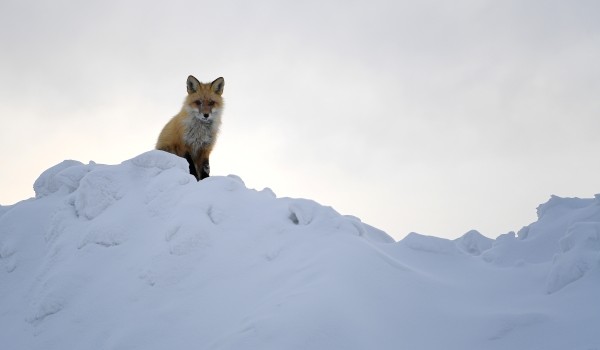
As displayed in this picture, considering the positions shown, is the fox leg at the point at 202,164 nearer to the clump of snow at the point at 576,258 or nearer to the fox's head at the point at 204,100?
the fox's head at the point at 204,100

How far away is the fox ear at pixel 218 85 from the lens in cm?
1017

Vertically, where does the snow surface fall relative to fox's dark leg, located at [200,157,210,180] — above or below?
below

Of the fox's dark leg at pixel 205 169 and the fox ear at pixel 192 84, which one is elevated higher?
the fox ear at pixel 192 84

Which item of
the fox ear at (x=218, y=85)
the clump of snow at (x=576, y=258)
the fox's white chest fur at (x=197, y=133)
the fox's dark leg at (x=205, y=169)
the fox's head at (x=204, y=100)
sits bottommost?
the clump of snow at (x=576, y=258)

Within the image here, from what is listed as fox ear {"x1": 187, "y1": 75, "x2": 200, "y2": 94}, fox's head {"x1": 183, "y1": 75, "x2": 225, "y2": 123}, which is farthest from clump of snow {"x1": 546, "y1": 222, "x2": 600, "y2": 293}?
fox ear {"x1": 187, "y1": 75, "x2": 200, "y2": 94}

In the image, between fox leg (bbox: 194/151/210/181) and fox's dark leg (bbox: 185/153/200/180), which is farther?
fox leg (bbox: 194/151/210/181)

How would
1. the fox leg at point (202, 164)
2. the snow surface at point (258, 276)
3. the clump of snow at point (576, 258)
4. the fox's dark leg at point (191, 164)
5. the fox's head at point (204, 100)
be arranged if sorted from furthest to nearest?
the fox leg at point (202, 164), the fox's dark leg at point (191, 164), the fox's head at point (204, 100), the clump of snow at point (576, 258), the snow surface at point (258, 276)

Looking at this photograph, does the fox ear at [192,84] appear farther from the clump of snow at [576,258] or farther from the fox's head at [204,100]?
the clump of snow at [576,258]

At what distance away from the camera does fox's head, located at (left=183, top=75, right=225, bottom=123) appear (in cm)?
981

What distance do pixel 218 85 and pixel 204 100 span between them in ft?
1.77

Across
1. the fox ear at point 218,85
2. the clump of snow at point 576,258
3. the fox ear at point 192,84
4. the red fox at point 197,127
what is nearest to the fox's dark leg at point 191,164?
the red fox at point 197,127

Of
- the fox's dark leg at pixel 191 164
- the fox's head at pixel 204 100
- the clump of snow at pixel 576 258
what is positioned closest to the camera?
the clump of snow at pixel 576 258

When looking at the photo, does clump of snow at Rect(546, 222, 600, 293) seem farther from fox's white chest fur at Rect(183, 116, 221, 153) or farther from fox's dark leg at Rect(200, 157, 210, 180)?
fox's white chest fur at Rect(183, 116, 221, 153)

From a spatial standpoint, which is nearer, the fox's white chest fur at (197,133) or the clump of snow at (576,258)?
the clump of snow at (576,258)
